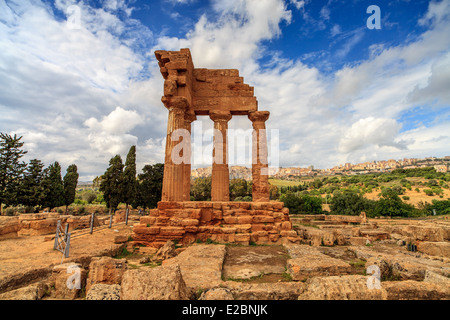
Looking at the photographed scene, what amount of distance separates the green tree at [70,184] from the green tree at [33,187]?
491 centimetres

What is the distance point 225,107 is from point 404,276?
1157 cm

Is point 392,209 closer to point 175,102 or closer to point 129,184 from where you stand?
point 175,102

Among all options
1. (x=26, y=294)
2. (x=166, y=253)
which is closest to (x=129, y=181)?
(x=166, y=253)

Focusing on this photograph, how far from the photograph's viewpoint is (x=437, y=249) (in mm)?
8234

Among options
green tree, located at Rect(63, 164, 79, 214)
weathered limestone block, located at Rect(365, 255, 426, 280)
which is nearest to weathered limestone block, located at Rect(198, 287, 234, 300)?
weathered limestone block, located at Rect(365, 255, 426, 280)

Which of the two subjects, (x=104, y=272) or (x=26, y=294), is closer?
(x=26, y=294)

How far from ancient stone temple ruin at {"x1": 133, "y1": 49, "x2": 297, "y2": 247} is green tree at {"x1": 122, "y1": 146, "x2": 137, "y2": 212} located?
2413 cm

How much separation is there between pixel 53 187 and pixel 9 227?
2365 cm

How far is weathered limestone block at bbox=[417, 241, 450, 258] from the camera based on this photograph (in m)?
7.95

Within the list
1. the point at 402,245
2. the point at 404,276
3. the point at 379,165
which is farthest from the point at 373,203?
the point at 379,165

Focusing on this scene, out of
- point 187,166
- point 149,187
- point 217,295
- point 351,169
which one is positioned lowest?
point 217,295

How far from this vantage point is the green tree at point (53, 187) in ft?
103

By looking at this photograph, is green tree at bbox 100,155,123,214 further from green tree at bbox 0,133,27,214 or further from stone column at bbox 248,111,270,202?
stone column at bbox 248,111,270,202
